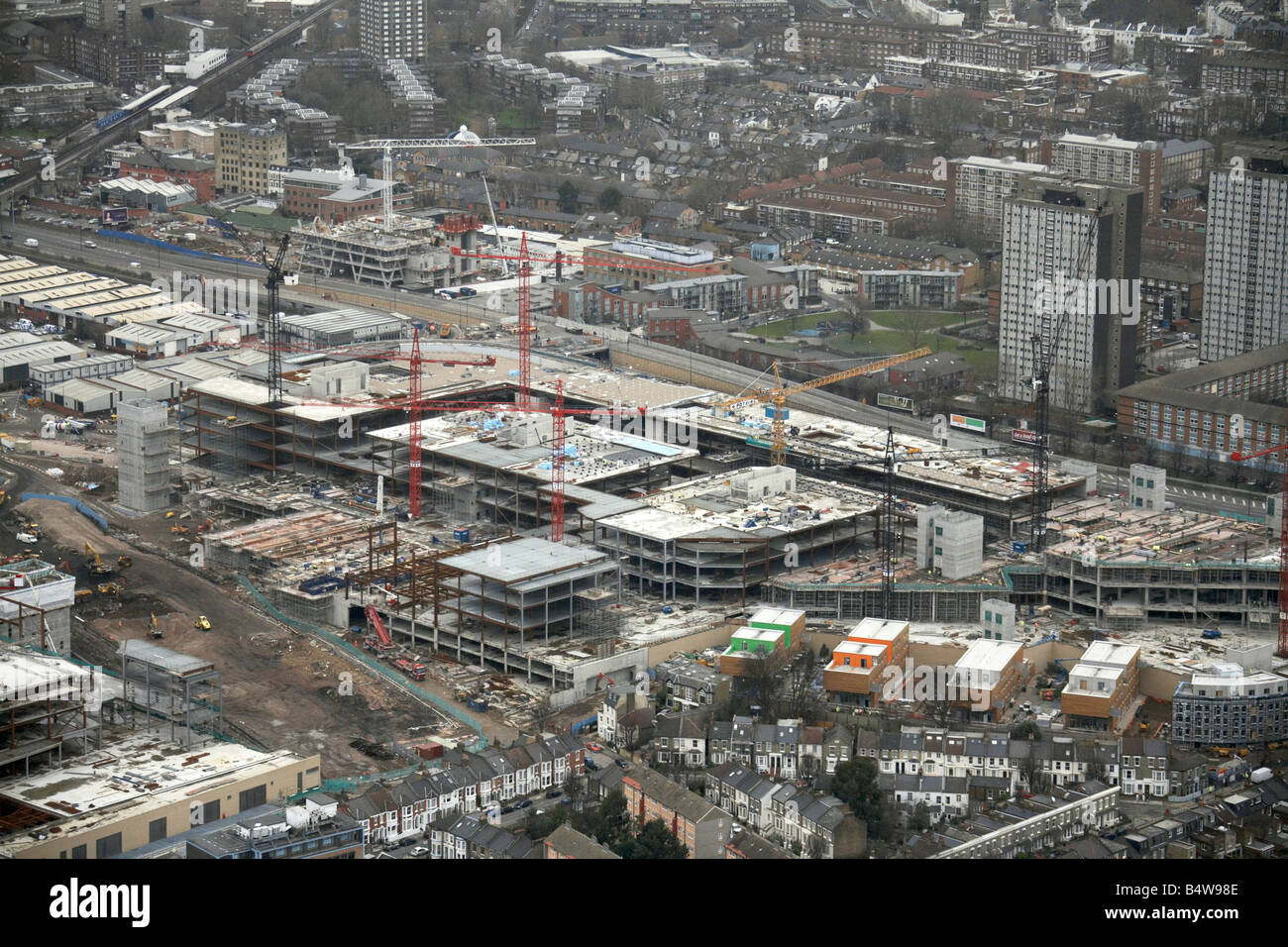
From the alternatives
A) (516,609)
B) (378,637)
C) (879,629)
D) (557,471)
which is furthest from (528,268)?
(879,629)

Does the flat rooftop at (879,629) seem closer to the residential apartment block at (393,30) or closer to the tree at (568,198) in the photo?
the tree at (568,198)

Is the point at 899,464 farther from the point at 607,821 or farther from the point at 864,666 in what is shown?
the point at 607,821

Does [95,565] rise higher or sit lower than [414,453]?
lower

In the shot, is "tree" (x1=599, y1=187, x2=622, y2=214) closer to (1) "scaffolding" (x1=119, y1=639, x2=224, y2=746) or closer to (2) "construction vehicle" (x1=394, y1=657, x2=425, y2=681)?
(2) "construction vehicle" (x1=394, y1=657, x2=425, y2=681)

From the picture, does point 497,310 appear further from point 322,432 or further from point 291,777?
point 291,777

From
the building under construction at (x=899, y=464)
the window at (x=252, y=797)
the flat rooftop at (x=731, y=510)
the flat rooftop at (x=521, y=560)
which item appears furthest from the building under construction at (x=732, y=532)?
the window at (x=252, y=797)

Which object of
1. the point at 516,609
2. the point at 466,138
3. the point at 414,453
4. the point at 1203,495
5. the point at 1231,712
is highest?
the point at 466,138

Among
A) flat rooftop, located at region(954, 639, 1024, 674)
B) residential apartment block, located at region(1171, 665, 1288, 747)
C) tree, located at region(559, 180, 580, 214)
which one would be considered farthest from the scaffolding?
tree, located at region(559, 180, 580, 214)

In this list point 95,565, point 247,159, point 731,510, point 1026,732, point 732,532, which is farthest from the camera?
point 247,159
